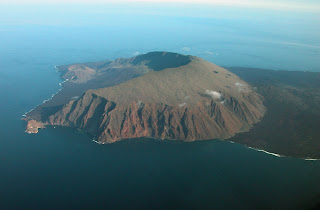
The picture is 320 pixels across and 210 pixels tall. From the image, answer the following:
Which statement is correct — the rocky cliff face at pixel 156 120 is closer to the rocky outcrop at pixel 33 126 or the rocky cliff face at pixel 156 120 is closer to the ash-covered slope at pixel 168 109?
the ash-covered slope at pixel 168 109

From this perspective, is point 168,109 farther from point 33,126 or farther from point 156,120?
point 33,126

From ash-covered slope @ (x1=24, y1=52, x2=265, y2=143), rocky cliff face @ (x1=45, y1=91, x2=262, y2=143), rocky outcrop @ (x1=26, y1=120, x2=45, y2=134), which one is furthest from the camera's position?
rocky outcrop @ (x1=26, y1=120, x2=45, y2=134)

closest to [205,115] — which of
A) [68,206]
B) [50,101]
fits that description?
[68,206]

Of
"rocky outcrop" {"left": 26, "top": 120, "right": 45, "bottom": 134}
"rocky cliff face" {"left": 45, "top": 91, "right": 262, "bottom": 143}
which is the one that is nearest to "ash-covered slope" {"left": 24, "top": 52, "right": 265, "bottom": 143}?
"rocky cliff face" {"left": 45, "top": 91, "right": 262, "bottom": 143}

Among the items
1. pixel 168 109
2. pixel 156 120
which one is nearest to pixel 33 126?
pixel 156 120

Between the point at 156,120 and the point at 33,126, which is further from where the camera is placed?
the point at 33,126

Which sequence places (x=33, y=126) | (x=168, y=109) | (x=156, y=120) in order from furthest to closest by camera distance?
(x=33, y=126), (x=168, y=109), (x=156, y=120)

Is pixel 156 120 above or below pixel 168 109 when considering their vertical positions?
below

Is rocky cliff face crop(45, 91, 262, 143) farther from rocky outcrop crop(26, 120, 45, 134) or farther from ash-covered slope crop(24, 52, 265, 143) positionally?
rocky outcrop crop(26, 120, 45, 134)

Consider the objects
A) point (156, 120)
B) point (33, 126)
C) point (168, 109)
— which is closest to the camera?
point (156, 120)

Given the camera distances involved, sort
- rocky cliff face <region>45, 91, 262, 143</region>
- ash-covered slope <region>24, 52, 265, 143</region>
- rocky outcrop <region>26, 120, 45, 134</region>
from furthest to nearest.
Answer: rocky outcrop <region>26, 120, 45, 134</region>, ash-covered slope <region>24, 52, 265, 143</region>, rocky cliff face <region>45, 91, 262, 143</region>

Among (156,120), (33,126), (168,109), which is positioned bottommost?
(33,126)
